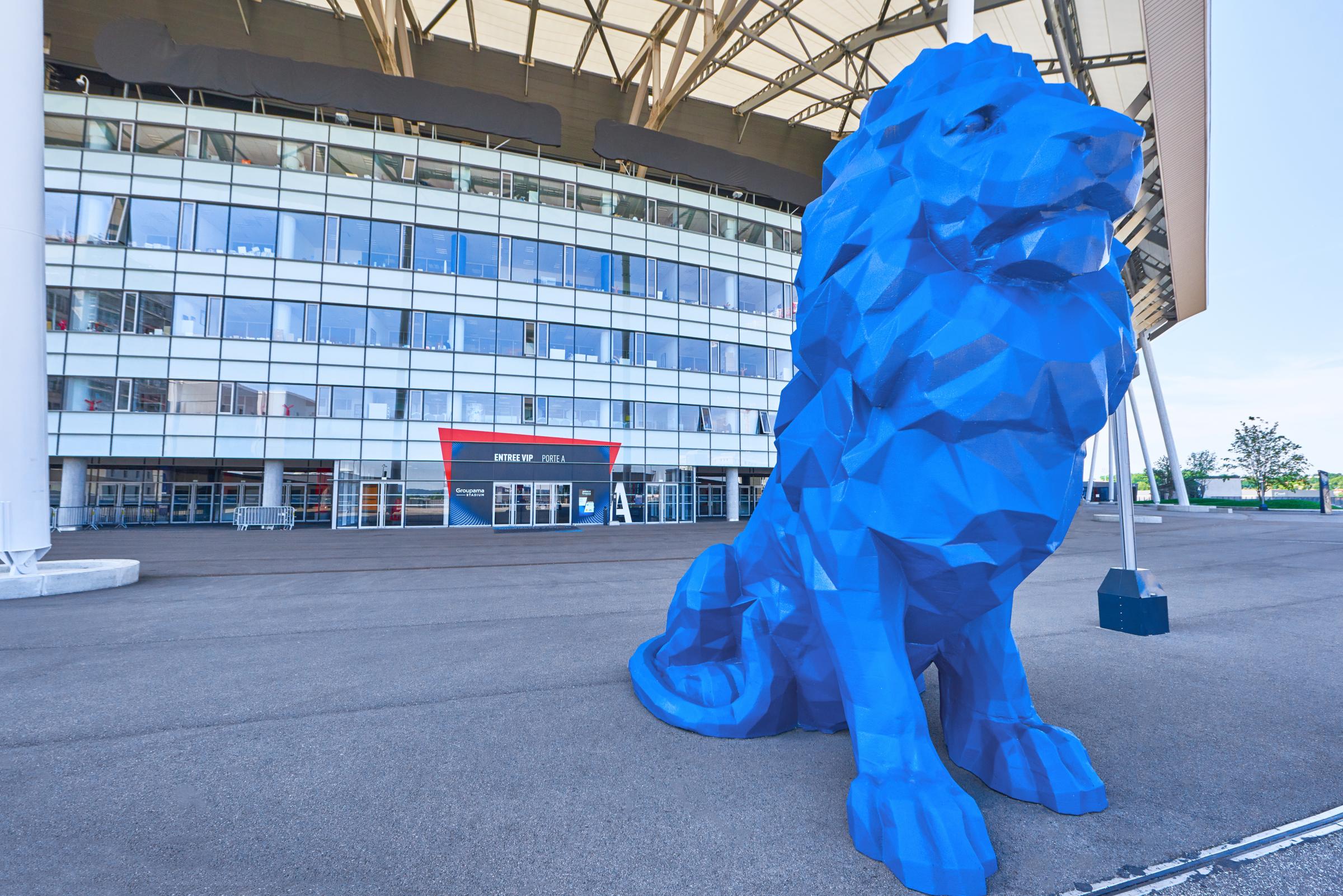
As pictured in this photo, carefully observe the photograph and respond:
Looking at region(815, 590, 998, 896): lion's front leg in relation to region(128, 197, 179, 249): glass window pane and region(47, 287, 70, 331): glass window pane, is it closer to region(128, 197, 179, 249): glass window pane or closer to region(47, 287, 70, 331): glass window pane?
region(128, 197, 179, 249): glass window pane

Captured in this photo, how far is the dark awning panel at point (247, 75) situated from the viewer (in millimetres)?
19734

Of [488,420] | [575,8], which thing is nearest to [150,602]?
[488,420]

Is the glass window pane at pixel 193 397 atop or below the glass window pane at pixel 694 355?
below

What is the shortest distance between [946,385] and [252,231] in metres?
25.7

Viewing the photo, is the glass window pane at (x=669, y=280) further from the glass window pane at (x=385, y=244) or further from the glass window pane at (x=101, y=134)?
the glass window pane at (x=101, y=134)

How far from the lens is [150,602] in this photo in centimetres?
674

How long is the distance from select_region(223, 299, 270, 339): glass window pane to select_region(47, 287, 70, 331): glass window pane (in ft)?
15.3

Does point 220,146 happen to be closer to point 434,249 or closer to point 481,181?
point 434,249

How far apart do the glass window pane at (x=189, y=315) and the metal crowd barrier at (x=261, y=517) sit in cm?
620

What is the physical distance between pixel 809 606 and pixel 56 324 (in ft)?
89.7

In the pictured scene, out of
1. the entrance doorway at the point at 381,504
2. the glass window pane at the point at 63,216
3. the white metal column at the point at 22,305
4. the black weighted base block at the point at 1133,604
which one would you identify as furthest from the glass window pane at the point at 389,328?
the black weighted base block at the point at 1133,604

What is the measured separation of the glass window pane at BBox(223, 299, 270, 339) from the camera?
67.7 feet

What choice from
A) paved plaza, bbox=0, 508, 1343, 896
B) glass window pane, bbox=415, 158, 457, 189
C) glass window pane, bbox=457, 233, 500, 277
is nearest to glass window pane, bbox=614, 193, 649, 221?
glass window pane, bbox=457, 233, 500, 277

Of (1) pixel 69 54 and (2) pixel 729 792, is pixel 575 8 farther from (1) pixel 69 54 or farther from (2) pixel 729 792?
(2) pixel 729 792
